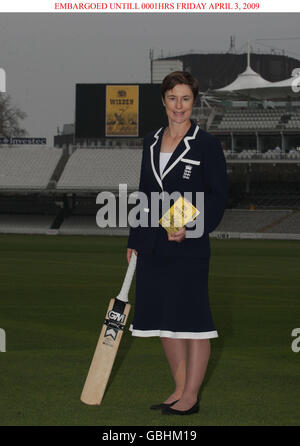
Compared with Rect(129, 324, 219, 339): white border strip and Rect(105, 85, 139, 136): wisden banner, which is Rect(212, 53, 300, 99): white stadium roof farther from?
Rect(129, 324, 219, 339): white border strip

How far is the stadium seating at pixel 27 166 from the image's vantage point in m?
73.0

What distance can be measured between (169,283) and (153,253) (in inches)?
10.1

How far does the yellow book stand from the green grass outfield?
1415 mm

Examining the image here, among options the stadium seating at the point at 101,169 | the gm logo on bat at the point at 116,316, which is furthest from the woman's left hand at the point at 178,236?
the stadium seating at the point at 101,169

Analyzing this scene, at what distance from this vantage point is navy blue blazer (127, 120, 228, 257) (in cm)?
662

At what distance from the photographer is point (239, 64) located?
11469cm

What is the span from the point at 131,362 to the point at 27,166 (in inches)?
2663

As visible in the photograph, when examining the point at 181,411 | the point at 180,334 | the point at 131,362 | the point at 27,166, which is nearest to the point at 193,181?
the point at 180,334

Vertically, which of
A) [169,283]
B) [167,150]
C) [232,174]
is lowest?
[232,174]

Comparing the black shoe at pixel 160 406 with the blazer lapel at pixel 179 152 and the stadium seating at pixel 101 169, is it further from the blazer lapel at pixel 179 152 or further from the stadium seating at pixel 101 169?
the stadium seating at pixel 101 169

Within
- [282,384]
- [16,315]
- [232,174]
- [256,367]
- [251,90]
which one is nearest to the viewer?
[282,384]

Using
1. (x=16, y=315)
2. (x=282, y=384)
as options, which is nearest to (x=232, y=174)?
(x=16, y=315)

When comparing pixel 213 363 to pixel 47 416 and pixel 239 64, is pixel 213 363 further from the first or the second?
pixel 239 64

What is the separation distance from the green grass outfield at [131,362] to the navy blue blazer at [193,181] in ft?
4.15
